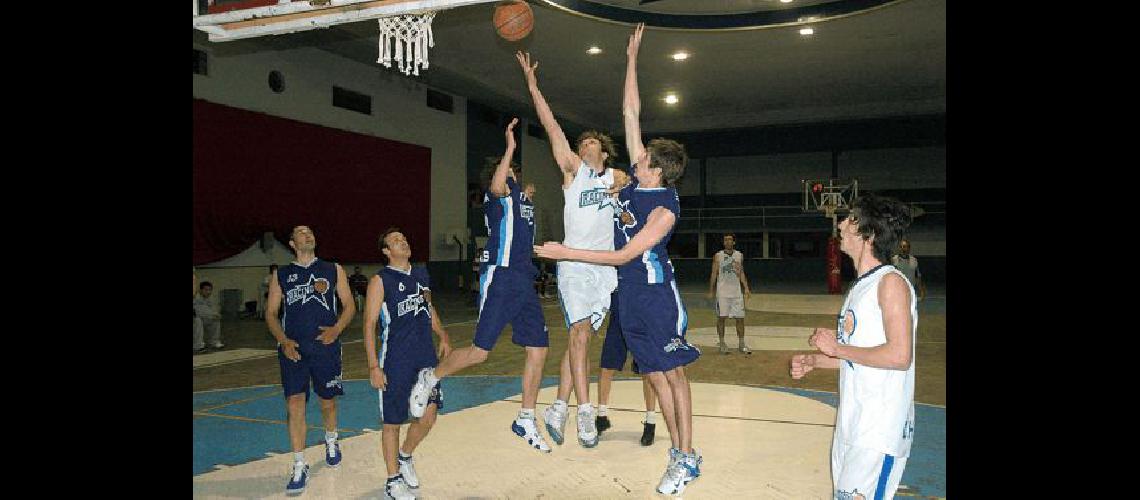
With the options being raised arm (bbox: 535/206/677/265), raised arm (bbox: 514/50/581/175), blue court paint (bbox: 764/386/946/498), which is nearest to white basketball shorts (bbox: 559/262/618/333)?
raised arm (bbox: 514/50/581/175)

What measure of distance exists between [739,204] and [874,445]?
3010 centimetres

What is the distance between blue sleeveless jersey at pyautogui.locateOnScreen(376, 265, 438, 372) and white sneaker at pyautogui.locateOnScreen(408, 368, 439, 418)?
0.08m

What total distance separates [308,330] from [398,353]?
2.77 feet

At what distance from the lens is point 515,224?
5781 millimetres

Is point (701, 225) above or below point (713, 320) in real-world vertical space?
above

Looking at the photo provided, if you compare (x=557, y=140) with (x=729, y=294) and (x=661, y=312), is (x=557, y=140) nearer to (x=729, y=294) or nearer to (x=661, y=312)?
(x=661, y=312)

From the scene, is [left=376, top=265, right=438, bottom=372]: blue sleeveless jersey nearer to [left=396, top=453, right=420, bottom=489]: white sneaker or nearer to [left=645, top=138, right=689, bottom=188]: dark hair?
[left=396, top=453, right=420, bottom=489]: white sneaker

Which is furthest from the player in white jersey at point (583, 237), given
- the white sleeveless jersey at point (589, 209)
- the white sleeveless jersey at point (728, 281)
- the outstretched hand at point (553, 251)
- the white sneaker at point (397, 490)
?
the white sleeveless jersey at point (728, 281)

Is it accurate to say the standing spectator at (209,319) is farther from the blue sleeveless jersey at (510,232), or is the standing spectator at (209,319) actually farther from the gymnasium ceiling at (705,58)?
the blue sleeveless jersey at (510,232)

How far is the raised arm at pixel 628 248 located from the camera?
12.8ft

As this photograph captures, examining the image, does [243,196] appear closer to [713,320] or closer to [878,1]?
[713,320]

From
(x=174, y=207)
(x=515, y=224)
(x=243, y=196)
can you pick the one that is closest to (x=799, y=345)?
(x=515, y=224)

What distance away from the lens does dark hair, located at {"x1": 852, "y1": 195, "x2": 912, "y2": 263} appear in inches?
120

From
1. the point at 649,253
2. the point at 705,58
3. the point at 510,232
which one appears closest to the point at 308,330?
the point at 510,232
